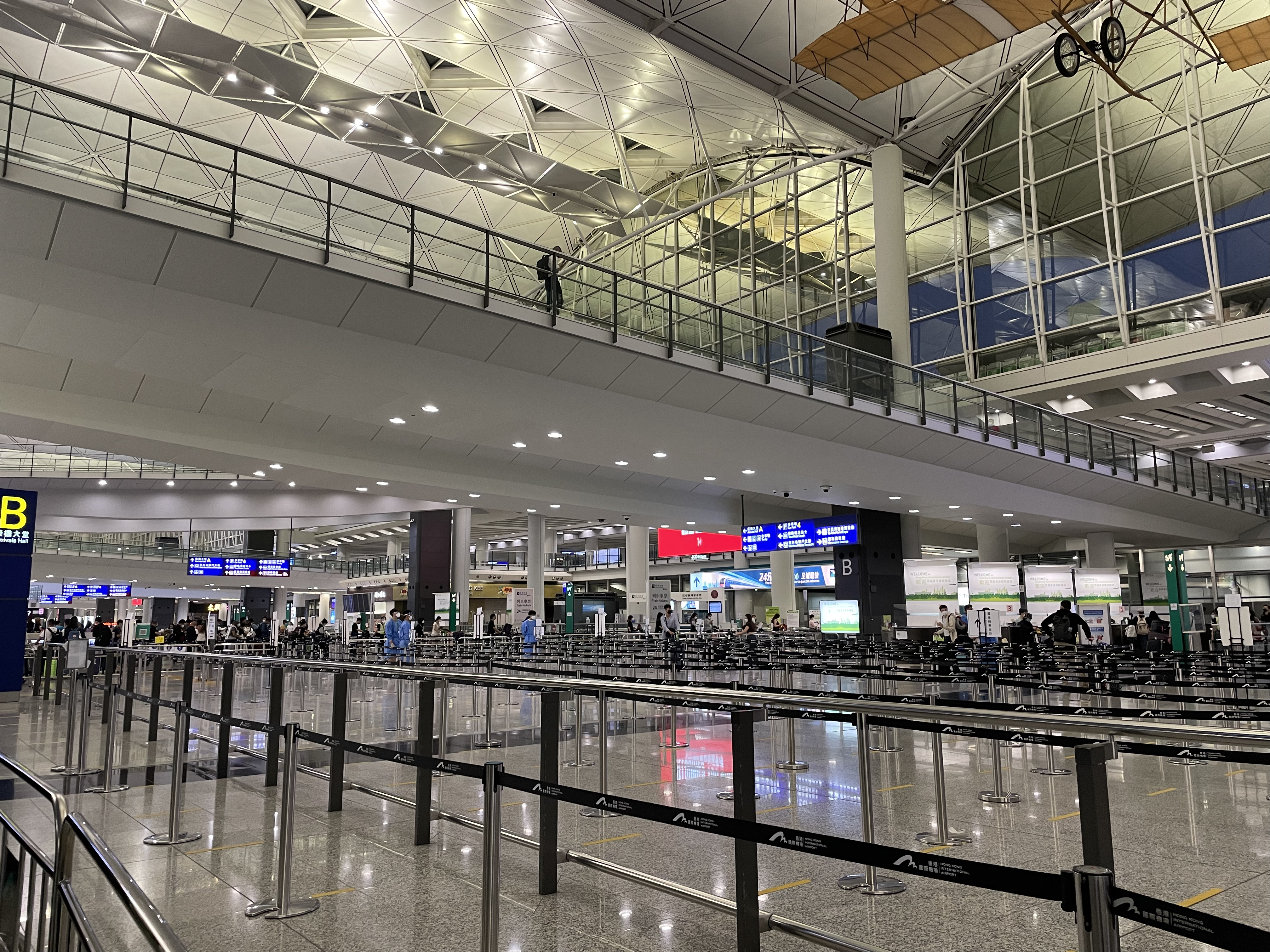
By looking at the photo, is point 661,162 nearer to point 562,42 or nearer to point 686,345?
point 562,42

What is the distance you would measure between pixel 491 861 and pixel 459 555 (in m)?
27.2

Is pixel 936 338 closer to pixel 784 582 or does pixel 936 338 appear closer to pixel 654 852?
pixel 784 582

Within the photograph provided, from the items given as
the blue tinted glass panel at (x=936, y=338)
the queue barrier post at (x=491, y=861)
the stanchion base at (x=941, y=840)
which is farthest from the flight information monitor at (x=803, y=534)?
the queue barrier post at (x=491, y=861)

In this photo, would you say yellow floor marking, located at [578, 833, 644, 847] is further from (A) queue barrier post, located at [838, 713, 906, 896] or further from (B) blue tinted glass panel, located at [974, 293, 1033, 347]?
(B) blue tinted glass panel, located at [974, 293, 1033, 347]

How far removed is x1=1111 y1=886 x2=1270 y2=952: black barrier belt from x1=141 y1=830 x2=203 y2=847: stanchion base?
5788 millimetres

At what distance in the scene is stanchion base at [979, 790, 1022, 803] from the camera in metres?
6.59

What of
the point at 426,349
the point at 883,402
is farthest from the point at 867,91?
the point at 426,349

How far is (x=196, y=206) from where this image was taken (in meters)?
11.4

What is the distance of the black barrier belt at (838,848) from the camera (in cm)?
205

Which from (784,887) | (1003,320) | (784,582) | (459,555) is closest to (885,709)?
Result: (784,887)

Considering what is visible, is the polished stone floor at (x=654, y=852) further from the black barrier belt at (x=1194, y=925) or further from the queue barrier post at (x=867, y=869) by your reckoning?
the black barrier belt at (x=1194, y=925)

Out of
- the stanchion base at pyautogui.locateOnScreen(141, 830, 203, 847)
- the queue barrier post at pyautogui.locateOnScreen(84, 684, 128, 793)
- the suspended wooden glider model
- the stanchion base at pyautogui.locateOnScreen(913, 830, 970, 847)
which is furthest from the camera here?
the suspended wooden glider model

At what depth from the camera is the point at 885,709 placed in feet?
12.4

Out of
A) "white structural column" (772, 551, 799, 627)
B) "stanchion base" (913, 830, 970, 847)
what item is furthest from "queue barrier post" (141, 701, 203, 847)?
"white structural column" (772, 551, 799, 627)
